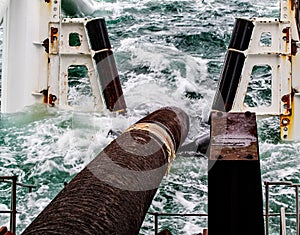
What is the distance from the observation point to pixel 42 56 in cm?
426

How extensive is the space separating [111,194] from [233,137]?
18.0 inches

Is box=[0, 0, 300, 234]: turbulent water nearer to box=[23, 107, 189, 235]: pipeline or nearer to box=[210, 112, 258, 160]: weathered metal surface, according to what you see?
box=[23, 107, 189, 235]: pipeline

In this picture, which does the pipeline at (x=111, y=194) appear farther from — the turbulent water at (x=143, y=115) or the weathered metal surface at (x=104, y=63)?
the turbulent water at (x=143, y=115)

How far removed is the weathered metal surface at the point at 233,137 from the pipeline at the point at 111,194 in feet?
0.89

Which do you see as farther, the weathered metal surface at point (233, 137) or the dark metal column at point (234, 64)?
the dark metal column at point (234, 64)

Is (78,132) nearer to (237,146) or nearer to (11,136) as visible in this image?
(11,136)

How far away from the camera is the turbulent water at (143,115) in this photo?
15.2ft

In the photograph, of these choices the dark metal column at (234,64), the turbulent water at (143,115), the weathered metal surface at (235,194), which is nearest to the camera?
the weathered metal surface at (235,194)

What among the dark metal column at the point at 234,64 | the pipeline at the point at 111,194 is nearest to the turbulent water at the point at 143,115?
the dark metal column at the point at 234,64

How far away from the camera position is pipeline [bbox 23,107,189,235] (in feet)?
4.18

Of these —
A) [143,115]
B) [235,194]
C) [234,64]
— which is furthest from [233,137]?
[143,115]

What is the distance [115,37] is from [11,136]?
2021 mm

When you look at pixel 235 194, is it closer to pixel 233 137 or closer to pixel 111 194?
pixel 233 137

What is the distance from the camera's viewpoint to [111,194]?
1487 mm
